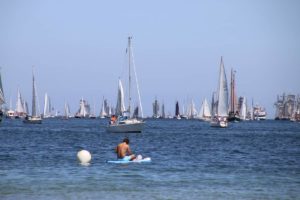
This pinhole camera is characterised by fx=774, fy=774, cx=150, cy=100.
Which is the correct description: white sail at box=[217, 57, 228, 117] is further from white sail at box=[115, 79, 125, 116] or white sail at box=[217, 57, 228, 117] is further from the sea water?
the sea water

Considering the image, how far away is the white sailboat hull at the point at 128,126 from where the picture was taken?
318 feet

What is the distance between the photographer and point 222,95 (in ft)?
479

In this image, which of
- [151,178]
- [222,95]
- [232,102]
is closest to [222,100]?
[222,95]

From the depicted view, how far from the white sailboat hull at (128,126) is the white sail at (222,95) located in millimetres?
48047

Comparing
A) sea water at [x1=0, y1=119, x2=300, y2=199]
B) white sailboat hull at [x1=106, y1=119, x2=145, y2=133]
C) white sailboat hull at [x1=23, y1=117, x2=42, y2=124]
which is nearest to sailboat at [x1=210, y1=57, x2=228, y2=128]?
white sailboat hull at [x1=23, y1=117, x2=42, y2=124]

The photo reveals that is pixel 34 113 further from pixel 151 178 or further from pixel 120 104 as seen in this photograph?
pixel 151 178

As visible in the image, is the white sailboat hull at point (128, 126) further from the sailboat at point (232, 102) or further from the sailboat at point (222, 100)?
the sailboat at point (232, 102)

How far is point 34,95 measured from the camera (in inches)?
6427

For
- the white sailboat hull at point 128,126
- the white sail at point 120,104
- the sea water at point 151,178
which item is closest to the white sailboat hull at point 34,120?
the white sail at point 120,104

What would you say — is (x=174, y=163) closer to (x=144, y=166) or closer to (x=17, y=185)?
(x=144, y=166)

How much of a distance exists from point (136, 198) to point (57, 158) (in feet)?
68.3

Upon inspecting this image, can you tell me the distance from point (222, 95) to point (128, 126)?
171 feet

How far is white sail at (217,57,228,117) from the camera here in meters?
144

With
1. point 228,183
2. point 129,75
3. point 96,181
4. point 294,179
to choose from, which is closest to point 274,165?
point 294,179
